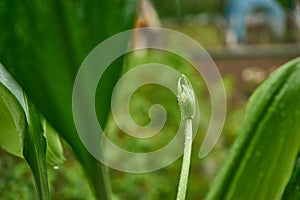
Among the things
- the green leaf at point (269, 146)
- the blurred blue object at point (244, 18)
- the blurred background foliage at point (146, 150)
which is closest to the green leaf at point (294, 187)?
the green leaf at point (269, 146)

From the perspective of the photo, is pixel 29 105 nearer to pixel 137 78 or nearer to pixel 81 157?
pixel 81 157

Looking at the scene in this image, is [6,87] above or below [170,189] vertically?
above

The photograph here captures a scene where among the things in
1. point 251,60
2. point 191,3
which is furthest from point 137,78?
point 191,3

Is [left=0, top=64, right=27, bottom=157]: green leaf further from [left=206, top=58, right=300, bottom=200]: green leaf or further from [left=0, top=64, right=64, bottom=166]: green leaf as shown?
[left=206, top=58, right=300, bottom=200]: green leaf

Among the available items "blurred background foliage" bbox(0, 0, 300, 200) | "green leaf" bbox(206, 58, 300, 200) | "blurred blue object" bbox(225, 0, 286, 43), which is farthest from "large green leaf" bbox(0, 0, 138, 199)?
"blurred blue object" bbox(225, 0, 286, 43)

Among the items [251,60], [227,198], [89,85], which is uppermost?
[89,85]

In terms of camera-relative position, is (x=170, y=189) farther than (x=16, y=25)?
Yes

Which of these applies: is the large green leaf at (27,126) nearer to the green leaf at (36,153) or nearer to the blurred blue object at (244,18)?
the green leaf at (36,153)
